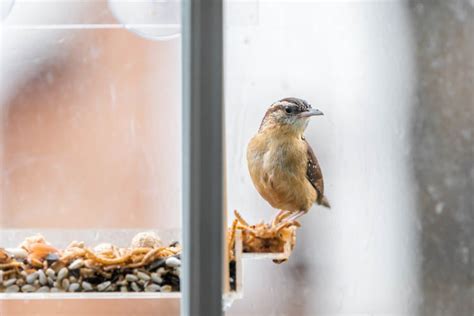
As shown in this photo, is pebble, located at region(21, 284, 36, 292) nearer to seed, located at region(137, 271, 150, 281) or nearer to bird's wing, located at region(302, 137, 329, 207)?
seed, located at region(137, 271, 150, 281)

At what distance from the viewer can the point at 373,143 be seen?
1.48 meters

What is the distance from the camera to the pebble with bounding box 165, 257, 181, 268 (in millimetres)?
897

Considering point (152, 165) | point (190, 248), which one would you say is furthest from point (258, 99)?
point (190, 248)

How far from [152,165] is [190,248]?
1.33 feet

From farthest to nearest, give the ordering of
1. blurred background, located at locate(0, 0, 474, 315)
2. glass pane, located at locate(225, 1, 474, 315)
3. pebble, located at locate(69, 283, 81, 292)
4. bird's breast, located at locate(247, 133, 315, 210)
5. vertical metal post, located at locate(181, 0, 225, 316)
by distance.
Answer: glass pane, located at locate(225, 1, 474, 315)
blurred background, located at locate(0, 0, 474, 315)
bird's breast, located at locate(247, 133, 315, 210)
pebble, located at locate(69, 283, 81, 292)
vertical metal post, located at locate(181, 0, 225, 316)

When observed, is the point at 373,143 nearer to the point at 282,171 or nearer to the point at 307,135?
the point at 307,135

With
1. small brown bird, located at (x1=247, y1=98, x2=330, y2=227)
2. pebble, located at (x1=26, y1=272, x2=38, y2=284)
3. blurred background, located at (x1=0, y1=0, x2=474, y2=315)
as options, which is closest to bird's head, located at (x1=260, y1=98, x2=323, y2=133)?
small brown bird, located at (x1=247, y1=98, x2=330, y2=227)

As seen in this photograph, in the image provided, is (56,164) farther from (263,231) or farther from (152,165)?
(263,231)

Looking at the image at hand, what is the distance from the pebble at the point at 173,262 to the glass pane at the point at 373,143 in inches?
18.5

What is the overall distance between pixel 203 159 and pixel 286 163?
27cm

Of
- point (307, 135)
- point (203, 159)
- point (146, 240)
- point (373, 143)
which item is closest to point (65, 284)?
point (146, 240)

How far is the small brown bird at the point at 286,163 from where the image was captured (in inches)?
39.7

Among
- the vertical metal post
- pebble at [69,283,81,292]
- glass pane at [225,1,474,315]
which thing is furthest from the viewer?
glass pane at [225,1,474,315]

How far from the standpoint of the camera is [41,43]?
1.14 m
